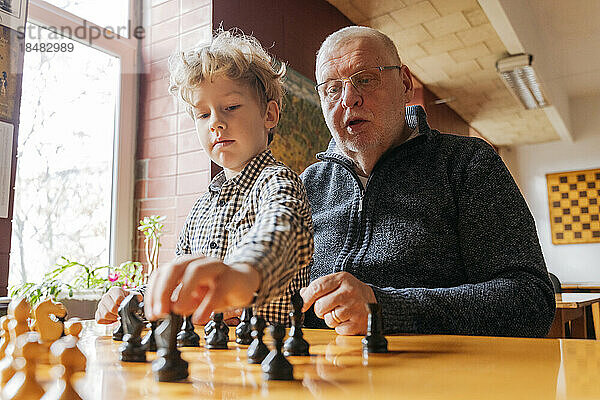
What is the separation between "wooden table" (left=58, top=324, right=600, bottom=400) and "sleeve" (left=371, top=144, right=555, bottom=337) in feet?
0.88

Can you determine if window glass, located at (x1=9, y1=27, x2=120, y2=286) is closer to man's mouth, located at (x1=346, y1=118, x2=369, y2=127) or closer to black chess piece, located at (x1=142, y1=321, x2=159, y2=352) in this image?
man's mouth, located at (x1=346, y1=118, x2=369, y2=127)

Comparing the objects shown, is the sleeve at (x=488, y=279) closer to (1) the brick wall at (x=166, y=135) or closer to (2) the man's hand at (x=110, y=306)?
(2) the man's hand at (x=110, y=306)

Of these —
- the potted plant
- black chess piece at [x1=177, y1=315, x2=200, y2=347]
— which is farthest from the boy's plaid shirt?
the potted plant

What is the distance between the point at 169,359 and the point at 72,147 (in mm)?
2269

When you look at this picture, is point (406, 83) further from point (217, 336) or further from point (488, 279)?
point (217, 336)

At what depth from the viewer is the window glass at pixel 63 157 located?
2312mm

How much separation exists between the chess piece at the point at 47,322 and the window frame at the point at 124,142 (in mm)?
2064

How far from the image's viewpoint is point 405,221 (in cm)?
136

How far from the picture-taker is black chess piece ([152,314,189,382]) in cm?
56

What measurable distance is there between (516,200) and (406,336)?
581 mm

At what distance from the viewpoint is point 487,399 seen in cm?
48

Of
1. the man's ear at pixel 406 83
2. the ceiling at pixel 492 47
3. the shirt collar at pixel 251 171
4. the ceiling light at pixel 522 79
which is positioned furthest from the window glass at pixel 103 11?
the ceiling light at pixel 522 79

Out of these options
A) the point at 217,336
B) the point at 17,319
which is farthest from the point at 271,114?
the point at 17,319

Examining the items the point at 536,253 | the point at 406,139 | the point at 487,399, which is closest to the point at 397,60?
the point at 406,139
